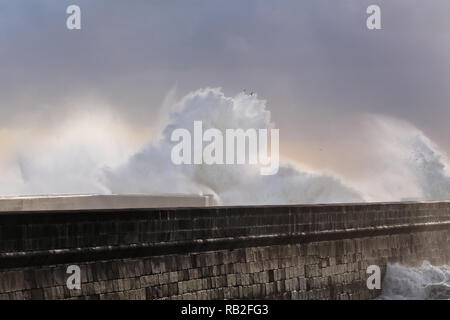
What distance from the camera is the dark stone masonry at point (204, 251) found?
10789 millimetres

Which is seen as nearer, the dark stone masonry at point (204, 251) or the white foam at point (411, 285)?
the dark stone masonry at point (204, 251)

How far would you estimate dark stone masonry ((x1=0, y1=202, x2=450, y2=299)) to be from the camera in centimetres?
1079

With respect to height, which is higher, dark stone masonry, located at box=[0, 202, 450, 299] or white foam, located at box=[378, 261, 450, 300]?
dark stone masonry, located at box=[0, 202, 450, 299]

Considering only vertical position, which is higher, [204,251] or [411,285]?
[204,251]

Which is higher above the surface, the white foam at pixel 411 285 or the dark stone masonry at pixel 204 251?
the dark stone masonry at pixel 204 251

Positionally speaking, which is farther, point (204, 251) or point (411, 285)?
point (411, 285)

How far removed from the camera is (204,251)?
1342 centimetres

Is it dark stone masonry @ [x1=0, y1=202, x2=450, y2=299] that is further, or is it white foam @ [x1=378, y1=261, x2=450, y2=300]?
white foam @ [x1=378, y1=261, x2=450, y2=300]

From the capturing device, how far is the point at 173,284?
1267 centimetres
